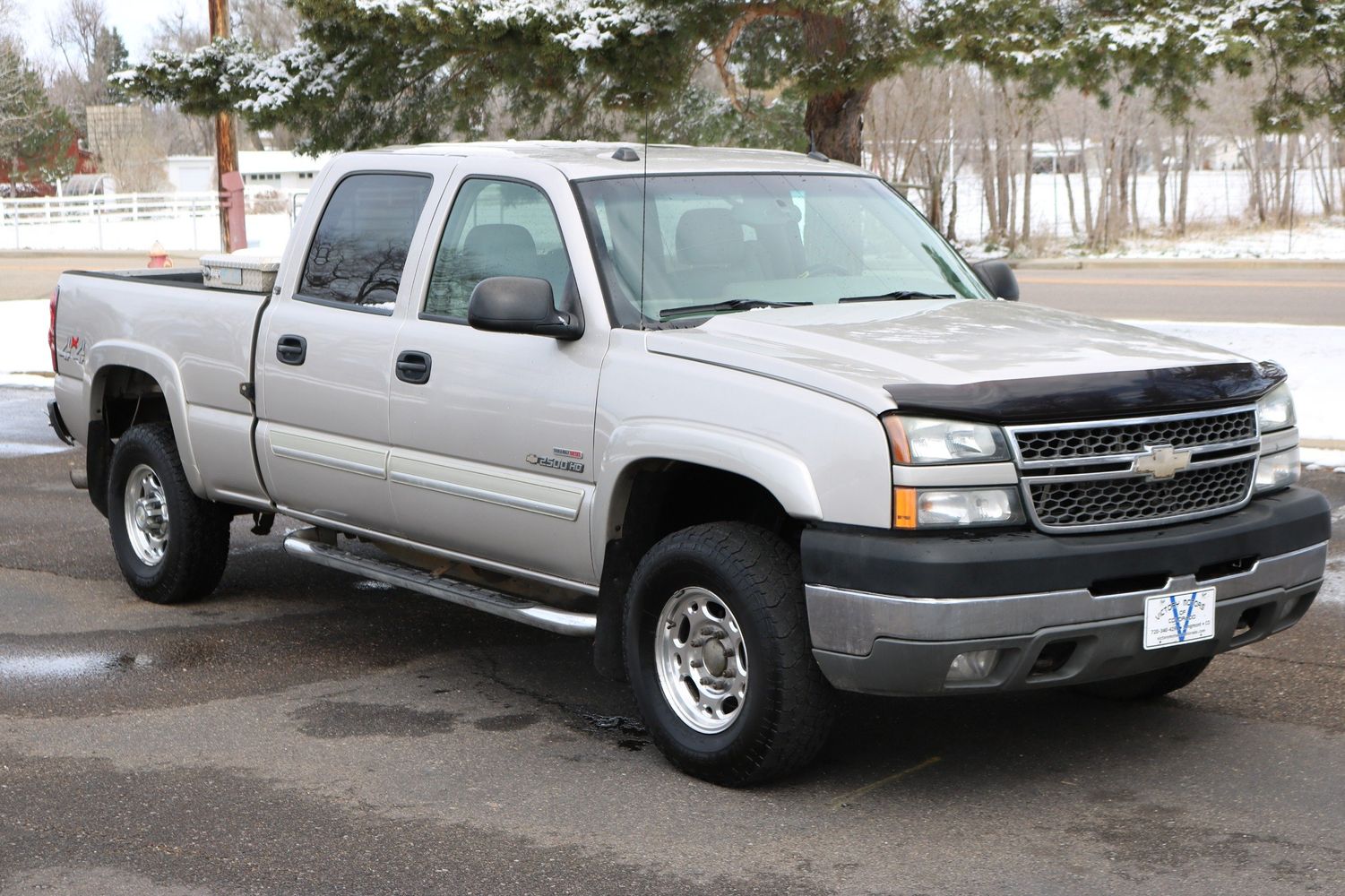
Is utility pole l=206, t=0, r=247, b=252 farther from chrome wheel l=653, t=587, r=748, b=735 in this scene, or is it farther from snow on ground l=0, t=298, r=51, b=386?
chrome wheel l=653, t=587, r=748, b=735

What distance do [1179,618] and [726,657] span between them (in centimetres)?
133

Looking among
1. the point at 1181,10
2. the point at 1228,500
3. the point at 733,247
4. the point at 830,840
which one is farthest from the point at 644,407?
the point at 1181,10

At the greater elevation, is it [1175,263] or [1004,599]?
[1175,263]

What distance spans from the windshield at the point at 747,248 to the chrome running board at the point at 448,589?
102 centimetres

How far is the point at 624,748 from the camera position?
5.37 m

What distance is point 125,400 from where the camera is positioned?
7.89 m

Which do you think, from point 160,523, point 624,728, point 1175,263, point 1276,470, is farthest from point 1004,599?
point 1175,263

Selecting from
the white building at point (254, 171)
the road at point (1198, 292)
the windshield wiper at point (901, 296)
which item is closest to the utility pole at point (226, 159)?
the road at point (1198, 292)

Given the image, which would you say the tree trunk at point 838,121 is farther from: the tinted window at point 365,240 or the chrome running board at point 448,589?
the chrome running board at point 448,589

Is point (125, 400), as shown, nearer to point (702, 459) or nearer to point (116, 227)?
point (702, 459)

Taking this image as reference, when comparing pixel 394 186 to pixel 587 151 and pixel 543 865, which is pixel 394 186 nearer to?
pixel 587 151

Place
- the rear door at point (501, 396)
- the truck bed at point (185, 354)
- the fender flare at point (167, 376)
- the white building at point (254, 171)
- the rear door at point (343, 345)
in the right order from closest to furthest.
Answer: the rear door at point (501, 396), the rear door at point (343, 345), the truck bed at point (185, 354), the fender flare at point (167, 376), the white building at point (254, 171)

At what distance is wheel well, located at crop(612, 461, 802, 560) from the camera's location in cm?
513

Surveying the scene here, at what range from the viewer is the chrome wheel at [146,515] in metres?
7.45
